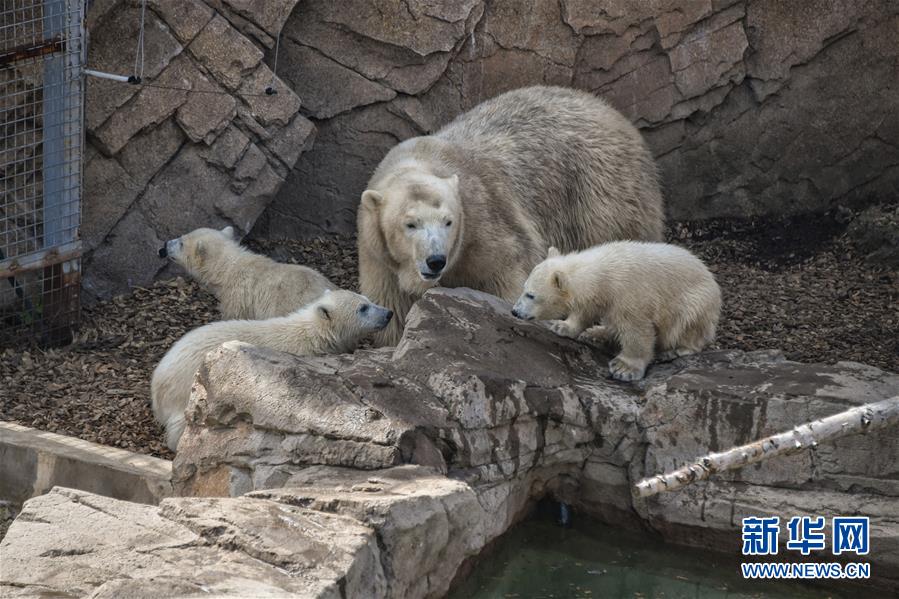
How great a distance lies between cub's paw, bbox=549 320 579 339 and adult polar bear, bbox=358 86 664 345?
582mm

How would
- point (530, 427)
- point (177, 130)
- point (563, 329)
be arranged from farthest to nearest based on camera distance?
1. point (177, 130)
2. point (563, 329)
3. point (530, 427)

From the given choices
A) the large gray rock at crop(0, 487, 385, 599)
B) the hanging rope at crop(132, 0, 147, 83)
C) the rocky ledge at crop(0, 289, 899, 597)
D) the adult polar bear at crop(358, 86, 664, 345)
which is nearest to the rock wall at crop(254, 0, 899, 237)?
the adult polar bear at crop(358, 86, 664, 345)

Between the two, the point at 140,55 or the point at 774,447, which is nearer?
the point at 774,447

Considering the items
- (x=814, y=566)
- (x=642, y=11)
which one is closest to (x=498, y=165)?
(x=642, y=11)

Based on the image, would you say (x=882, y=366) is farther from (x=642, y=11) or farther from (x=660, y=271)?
(x=642, y=11)

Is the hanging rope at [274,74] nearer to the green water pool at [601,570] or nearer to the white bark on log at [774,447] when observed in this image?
the green water pool at [601,570]

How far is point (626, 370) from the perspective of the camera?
5.29m

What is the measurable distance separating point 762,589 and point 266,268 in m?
3.26

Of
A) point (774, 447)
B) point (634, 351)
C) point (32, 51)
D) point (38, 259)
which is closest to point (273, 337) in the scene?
point (38, 259)

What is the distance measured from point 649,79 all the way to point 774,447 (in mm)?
4745

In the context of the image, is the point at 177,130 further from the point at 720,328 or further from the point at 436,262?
the point at 720,328

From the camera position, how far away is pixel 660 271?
5.38m

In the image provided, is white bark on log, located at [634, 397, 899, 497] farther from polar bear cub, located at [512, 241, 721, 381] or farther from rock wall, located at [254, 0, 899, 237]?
rock wall, located at [254, 0, 899, 237]

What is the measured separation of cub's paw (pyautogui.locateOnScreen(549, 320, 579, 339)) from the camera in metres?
5.47
